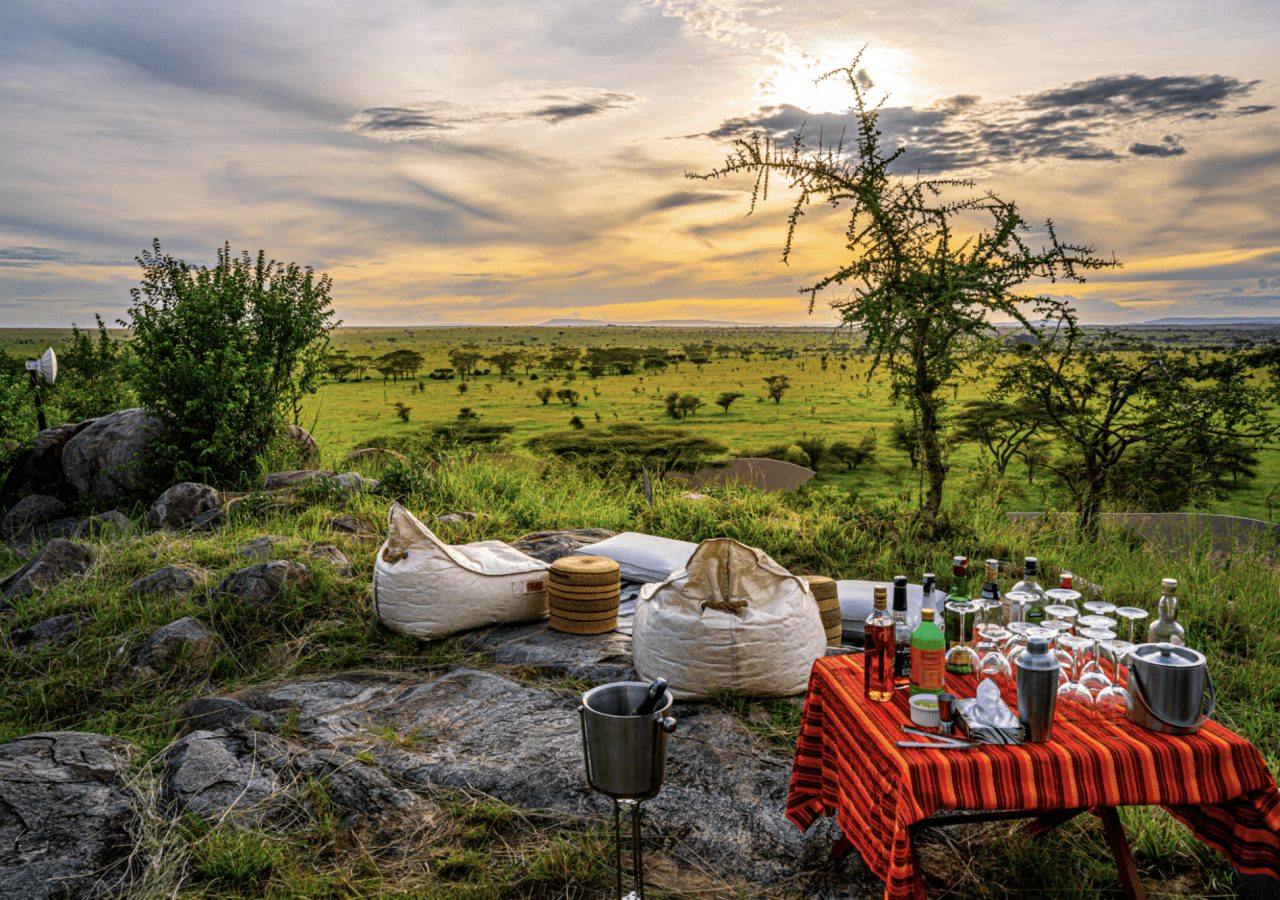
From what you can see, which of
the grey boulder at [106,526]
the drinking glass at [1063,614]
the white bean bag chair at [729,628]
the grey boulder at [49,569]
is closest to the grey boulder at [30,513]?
A: the grey boulder at [106,526]

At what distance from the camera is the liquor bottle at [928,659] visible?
260 cm

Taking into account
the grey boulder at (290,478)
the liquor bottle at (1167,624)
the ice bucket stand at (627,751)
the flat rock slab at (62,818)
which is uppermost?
the liquor bottle at (1167,624)

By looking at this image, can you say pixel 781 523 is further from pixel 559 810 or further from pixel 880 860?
pixel 880 860

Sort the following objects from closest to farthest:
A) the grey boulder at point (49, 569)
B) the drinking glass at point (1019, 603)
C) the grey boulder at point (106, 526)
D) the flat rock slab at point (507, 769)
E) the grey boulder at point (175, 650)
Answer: the drinking glass at point (1019, 603)
the flat rock slab at point (507, 769)
the grey boulder at point (175, 650)
the grey boulder at point (49, 569)
the grey boulder at point (106, 526)

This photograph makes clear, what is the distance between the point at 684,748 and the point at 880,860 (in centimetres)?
140

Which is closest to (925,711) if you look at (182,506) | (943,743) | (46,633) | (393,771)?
(943,743)

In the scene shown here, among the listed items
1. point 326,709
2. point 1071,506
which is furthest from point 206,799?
point 1071,506

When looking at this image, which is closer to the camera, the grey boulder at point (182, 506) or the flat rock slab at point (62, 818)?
the flat rock slab at point (62, 818)

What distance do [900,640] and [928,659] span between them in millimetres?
264

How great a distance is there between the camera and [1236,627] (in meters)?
5.43

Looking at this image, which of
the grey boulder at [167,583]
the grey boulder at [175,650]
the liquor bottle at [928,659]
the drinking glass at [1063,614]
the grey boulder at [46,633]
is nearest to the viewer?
the liquor bottle at [928,659]

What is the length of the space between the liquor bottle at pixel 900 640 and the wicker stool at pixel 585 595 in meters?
2.42

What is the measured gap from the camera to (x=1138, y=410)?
858 centimetres

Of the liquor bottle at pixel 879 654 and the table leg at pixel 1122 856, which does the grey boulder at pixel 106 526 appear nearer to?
the liquor bottle at pixel 879 654
